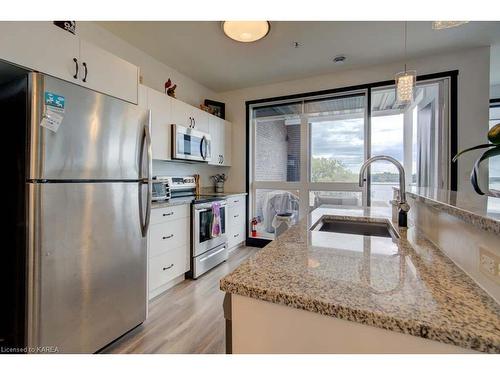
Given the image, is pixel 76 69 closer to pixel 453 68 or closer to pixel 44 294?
pixel 44 294

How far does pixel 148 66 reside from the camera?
2.91 meters

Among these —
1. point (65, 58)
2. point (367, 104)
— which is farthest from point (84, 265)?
point (367, 104)

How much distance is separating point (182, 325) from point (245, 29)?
7.76ft

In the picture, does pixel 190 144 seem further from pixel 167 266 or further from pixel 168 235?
pixel 167 266

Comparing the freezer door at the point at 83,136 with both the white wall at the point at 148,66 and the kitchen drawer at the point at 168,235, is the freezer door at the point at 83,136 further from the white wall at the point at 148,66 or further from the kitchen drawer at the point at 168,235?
the white wall at the point at 148,66

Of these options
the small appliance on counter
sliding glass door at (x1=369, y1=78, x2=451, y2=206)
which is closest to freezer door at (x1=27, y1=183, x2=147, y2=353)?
the small appliance on counter

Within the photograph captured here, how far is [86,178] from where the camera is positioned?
1.43 m

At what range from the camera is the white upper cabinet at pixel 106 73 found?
152 cm

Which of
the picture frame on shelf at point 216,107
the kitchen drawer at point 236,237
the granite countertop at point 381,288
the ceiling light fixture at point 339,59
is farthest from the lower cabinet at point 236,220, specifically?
the granite countertop at point 381,288

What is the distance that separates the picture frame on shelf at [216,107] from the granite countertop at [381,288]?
11.0ft

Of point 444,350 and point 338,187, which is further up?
point 338,187

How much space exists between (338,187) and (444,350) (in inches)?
127

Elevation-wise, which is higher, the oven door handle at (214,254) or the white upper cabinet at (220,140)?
the white upper cabinet at (220,140)

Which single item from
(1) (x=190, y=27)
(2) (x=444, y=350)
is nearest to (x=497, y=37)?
(1) (x=190, y=27)
